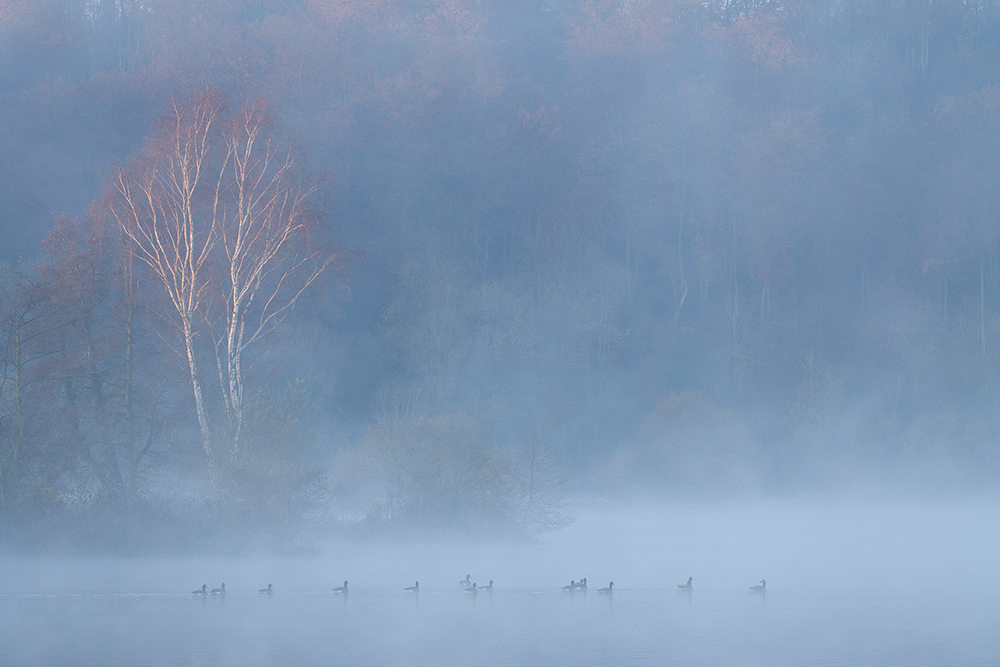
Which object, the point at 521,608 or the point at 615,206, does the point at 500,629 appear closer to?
the point at 521,608

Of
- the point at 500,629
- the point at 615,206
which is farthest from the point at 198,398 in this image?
the point at 615,206

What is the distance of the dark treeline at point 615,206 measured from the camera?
38.9 meters

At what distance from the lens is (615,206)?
45688mm

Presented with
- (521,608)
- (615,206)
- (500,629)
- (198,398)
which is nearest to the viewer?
(500,629)

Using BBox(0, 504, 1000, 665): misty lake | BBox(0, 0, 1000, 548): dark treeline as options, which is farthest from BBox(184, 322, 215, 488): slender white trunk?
BBox(0, 0, 1000, 548): dark treeline

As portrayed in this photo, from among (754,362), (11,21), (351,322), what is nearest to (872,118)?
(754,362)

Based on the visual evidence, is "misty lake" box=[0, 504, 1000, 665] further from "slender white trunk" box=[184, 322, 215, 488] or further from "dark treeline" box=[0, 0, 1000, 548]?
"dark treeline" box=[0, 0, 1000, 548]

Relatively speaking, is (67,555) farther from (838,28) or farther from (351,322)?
(838,28)

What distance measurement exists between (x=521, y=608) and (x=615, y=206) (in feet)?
100

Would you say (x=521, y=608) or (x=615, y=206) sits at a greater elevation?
(x=615, y=206)

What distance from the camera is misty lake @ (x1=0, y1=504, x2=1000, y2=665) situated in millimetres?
13547

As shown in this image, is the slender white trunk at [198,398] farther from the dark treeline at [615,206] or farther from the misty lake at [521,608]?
the dark treeline at [615,206]

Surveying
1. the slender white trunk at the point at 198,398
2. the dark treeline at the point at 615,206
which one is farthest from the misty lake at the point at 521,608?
the dark treeline at the point at 615,206

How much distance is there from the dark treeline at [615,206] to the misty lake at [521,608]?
7369 millimetres
